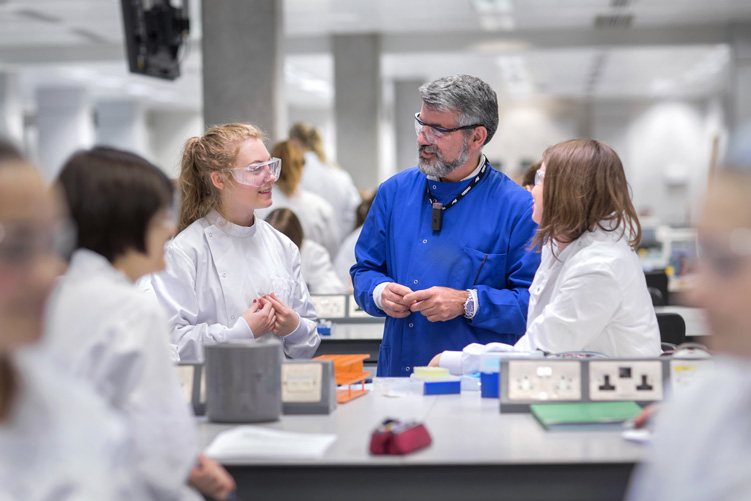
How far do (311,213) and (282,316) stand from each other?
320 cm

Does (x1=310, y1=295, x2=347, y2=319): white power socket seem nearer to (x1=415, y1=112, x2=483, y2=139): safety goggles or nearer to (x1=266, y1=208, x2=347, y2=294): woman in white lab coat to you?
(x1=266, y1=208, x2=347, y2=294): woman in white lab coat

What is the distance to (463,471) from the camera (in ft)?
5.43

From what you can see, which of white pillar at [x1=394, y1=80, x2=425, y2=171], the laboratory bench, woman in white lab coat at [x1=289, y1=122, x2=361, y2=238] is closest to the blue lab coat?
the laboratory bench

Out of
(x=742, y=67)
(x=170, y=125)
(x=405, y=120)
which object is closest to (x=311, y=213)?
(x=742, y=67)

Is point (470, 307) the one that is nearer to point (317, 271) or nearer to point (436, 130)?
point (436, 130)

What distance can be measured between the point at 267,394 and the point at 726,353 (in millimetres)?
1153

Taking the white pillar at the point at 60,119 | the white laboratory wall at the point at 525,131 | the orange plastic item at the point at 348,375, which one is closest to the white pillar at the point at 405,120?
the white laboratory wall at the point at 525,131

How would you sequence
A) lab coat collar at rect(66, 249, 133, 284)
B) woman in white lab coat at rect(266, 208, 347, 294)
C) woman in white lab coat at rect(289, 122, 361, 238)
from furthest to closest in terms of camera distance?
1. woman in white lab coat at rect(289, 122, 361, 238)
2. woman in white lab coat at rect(266, 208, 347, 294)
3. lab coat collar at rect(66, 249, 133, 284)

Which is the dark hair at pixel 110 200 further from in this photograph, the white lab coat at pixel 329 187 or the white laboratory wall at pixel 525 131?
the white laboratory wall at pixel 525 131

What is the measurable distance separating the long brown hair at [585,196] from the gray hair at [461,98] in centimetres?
56

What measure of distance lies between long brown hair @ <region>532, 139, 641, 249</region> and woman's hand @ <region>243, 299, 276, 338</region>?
2.90 feet

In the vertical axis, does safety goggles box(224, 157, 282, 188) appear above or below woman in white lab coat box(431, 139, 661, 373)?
above

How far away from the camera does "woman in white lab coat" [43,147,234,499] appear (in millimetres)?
1314

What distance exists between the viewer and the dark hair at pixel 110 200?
1474 mm
